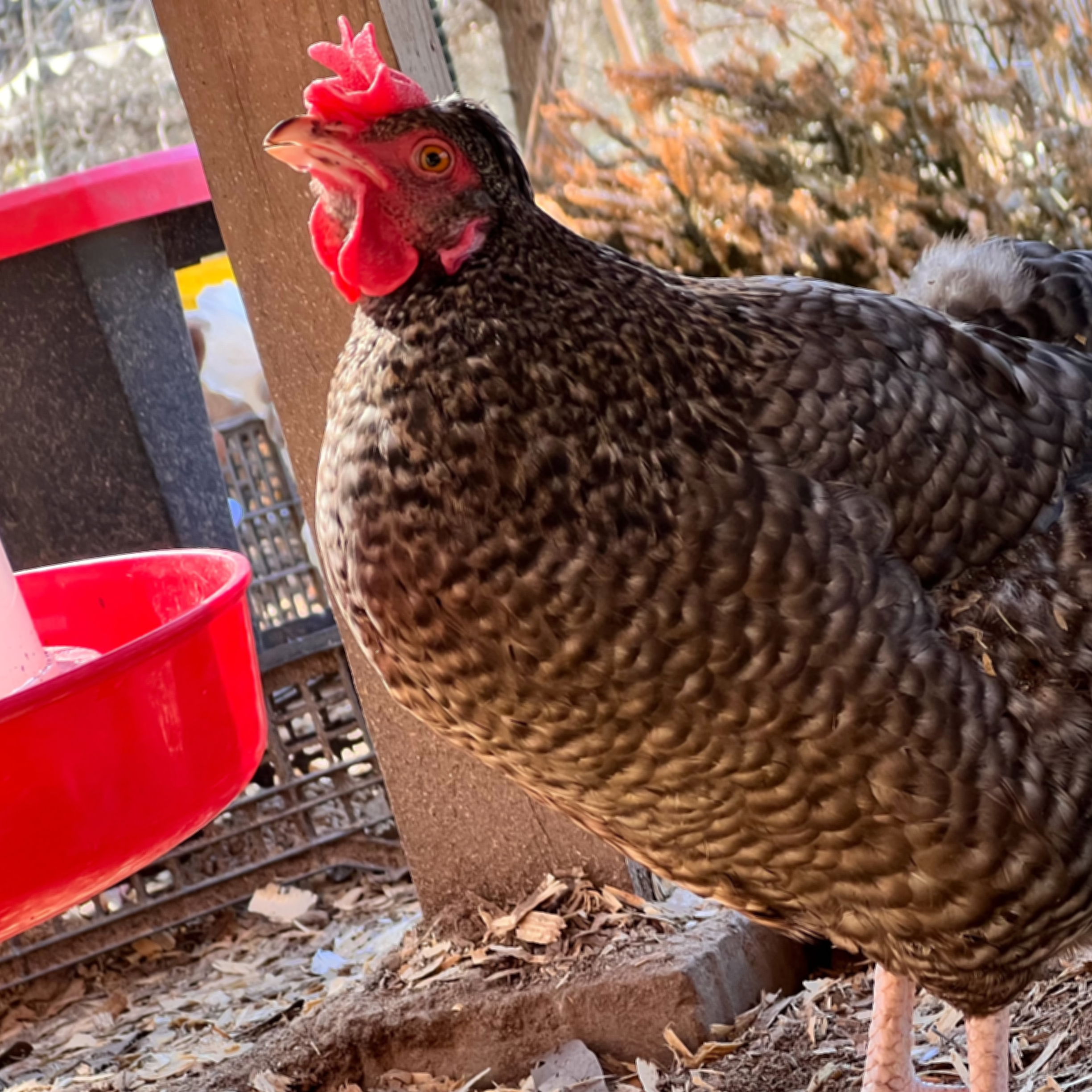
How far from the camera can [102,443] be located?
102 inches

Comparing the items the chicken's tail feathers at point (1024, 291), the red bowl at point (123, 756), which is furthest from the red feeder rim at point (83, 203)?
the red bowl at point (123, 756)

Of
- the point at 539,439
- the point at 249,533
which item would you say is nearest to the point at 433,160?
the point at 539,439

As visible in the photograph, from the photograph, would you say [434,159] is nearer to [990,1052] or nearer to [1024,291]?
[1024,291]

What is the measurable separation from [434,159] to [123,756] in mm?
724

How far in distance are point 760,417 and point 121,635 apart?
0.70 m

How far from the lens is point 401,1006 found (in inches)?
85.3

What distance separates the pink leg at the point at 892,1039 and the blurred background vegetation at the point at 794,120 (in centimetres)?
168

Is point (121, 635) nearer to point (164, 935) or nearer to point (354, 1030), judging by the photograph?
point (354, 1030)

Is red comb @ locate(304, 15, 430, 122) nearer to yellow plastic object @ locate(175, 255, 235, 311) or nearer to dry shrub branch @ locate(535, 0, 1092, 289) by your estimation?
dry shrub branch @ locate(535, 0, 1092, 289)

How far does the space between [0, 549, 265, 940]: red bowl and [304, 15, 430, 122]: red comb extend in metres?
0.55

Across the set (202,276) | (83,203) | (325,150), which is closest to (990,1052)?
(325,150)

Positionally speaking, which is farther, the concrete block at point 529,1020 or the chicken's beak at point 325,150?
the concrete block at point 529,1020

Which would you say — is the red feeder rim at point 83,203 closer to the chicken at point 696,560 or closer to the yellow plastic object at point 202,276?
the yellow plastic object at point 202,276

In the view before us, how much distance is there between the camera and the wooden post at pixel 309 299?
2.02 m
